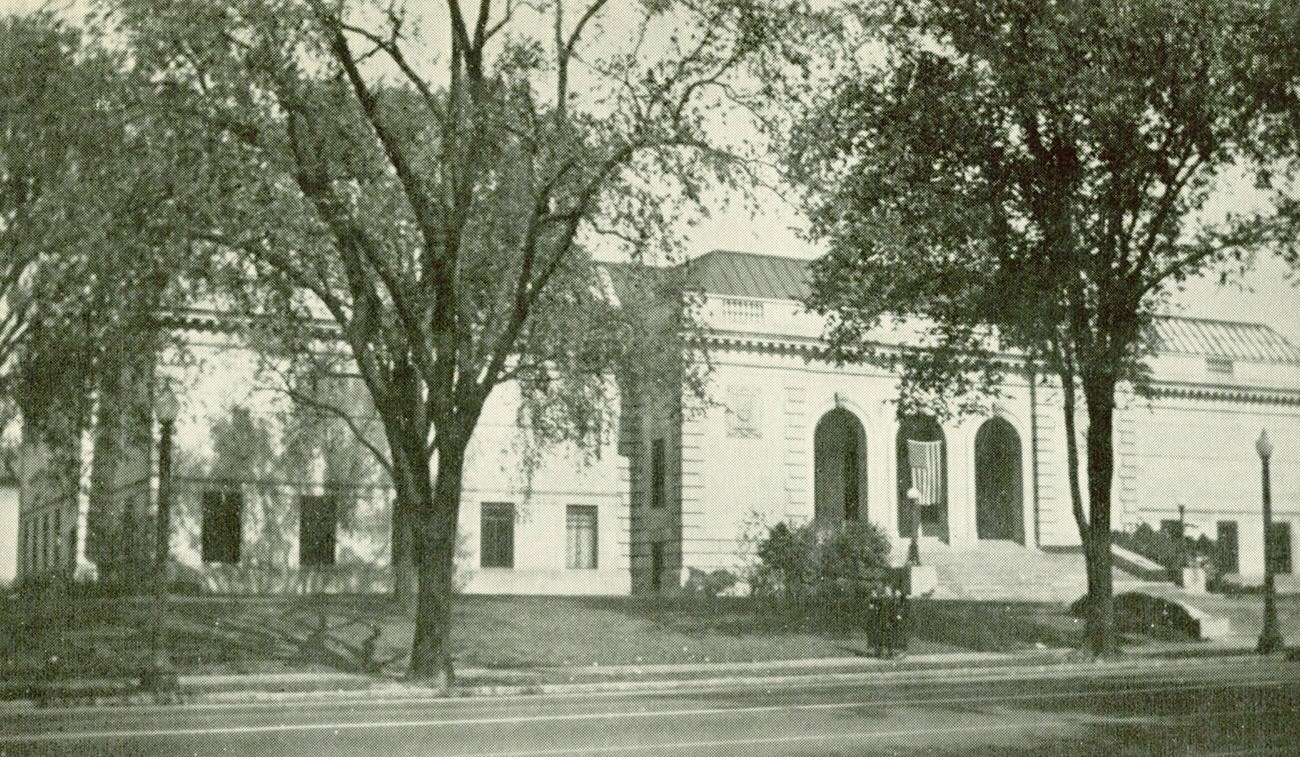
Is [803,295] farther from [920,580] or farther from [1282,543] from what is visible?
[1282,543]

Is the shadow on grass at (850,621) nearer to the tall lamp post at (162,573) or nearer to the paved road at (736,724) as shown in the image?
the paved road at (736,724)

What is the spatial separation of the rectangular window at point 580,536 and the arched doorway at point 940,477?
32.8 feet

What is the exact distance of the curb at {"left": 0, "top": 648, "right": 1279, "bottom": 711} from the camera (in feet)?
63.2

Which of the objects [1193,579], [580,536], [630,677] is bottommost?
[630,677]

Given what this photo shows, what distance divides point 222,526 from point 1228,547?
3301 centimetres

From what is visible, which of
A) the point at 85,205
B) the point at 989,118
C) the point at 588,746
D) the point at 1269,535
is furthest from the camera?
the point at 1269,535

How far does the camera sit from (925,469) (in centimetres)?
3847

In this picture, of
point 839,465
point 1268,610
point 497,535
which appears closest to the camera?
point 1268,610

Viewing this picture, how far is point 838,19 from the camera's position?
67.4 feet

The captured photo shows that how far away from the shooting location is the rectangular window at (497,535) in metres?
40.2

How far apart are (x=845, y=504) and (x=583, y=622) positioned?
60.2 ft

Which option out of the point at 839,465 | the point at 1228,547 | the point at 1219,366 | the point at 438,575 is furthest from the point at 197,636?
the point at 1219,366

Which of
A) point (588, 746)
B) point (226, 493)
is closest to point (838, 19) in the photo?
point (588, 746)

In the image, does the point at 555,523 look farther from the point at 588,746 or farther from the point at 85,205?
the point at 588,746
